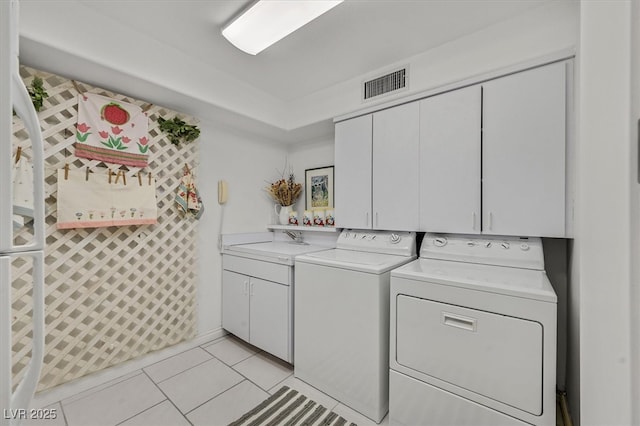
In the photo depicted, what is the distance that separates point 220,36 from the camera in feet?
6.32

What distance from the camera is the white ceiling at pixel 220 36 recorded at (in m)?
1.62

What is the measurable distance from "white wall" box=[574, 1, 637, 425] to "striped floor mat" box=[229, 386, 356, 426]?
4.71ft

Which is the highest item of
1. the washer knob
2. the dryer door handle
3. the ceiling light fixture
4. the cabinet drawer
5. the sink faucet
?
the ceiling light fixture

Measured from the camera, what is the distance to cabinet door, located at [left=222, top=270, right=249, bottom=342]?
248 cm

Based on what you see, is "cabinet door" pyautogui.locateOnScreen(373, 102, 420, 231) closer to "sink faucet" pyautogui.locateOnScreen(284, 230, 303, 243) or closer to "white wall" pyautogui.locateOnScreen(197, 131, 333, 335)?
"white wall" pyautogui.locateOnScreen(197, 131, 333, 335)

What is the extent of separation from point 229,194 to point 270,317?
1.35 m

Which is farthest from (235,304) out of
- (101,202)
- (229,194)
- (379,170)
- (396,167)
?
(396,167)

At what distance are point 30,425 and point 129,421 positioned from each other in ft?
1.87

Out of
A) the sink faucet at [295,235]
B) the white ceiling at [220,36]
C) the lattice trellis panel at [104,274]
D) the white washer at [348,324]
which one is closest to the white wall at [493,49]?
the white ceiling at [220,36]

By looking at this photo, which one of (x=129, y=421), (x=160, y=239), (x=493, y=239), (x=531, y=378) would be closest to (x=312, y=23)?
(x=493, y=239)

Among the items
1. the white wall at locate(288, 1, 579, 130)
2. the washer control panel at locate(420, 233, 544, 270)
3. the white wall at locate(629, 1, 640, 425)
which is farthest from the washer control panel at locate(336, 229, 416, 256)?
the white wall at locate(629, 1, 640, 425)

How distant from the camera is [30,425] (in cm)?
160

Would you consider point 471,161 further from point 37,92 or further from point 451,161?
point 37,92

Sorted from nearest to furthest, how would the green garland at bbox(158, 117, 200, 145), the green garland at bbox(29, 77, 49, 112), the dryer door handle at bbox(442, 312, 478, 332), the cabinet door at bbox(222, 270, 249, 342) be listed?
1. the dryer door handle at bbox(442, 312, 478, 332)
2. the green garland at bbox(29, 77, 49, 112)
3. the green garland at bbox(158, 117, 200, 145)
4. the cabinet door at bbox(222, 270, 249, 342)
